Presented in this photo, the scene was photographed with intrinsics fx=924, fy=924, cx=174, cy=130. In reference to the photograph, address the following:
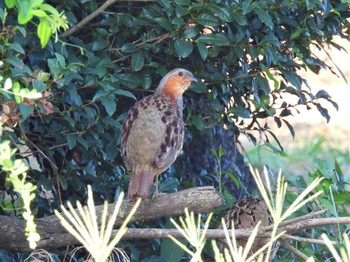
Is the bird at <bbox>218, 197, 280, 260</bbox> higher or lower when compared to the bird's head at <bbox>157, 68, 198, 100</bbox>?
lower

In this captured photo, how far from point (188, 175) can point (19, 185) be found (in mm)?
3688

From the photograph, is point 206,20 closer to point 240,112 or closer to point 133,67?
point 133,67

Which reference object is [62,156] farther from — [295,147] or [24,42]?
[295,147]

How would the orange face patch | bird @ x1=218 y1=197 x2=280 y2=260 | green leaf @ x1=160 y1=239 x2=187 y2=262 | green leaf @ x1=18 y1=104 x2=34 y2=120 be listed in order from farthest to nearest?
bird @ x1=218 y1=197 x2=280 y2=260 → green leaf @ x1=160 y1=239 x2=187 y2=262 → the orange face patch → green leaf @ x1=18 y1=104 x2=34 y2=120

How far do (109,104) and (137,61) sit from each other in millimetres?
332

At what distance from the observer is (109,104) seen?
4.63 m

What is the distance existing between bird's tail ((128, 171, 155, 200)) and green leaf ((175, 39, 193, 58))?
26.5 inches

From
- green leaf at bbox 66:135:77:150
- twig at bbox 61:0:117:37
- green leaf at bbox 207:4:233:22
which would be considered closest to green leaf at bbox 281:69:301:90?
green leaf at bbox 207:4:233:22

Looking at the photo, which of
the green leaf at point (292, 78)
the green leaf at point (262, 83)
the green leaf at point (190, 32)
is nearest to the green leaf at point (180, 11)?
the green leaf at point (190, 32)

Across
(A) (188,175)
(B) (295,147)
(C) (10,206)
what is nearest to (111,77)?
(C) (10,206)

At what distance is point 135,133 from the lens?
5.01 m

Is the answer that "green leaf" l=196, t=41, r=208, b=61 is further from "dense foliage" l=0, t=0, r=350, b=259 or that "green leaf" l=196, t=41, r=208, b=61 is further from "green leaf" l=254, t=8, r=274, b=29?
"green leaf" l=254, t=8, r=274, b=29

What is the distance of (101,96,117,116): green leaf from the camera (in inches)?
182

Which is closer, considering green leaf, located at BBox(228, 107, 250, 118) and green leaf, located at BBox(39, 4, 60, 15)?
green leaf, located at BBox(39, 4, 60, 15)
